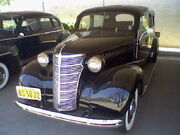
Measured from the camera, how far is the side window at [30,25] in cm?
484

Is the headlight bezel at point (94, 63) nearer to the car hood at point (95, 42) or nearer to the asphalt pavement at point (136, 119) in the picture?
the car hood at point (95, 42)

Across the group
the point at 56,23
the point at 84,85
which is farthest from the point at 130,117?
the point at 56,23

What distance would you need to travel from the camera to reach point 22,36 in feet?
15.6

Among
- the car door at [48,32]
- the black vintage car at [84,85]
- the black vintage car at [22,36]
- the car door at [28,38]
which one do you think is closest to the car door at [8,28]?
the black vintage car at [22,36]

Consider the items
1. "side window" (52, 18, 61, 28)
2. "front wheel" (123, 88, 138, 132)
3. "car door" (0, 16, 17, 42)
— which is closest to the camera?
"front wheel" (123, 88, 138, 132)

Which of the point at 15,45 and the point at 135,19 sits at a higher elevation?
the point at 135,19

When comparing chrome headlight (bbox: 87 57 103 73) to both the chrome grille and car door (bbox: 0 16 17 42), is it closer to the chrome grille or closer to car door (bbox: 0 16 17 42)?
the chrome grille

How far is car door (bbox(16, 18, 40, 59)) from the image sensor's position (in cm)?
476

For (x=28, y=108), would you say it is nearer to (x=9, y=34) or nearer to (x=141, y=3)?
(x=9, y=34)

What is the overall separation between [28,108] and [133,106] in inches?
53.5

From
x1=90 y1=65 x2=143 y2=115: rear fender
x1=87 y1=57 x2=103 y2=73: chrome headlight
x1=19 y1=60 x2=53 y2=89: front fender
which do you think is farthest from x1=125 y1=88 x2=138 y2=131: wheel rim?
x1=19 y1=60 x2=53 y2=89: front fender

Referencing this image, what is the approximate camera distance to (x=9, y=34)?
15.1 feet

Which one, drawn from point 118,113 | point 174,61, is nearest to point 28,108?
point 118,113

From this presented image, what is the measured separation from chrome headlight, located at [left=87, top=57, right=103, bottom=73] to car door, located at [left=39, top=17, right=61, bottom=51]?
2.96m
